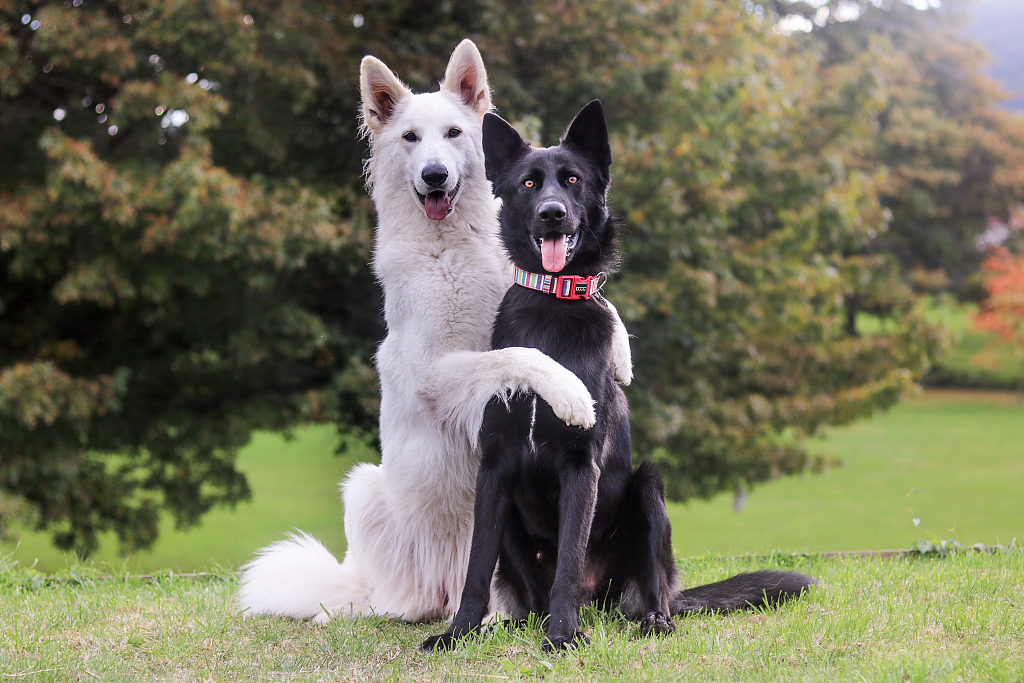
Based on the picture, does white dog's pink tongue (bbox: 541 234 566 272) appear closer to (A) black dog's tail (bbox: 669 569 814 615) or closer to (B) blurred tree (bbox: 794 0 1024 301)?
(A) black dog's tail (bbox: 669 569 814 615)

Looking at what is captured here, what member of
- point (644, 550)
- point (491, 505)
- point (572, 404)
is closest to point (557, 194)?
point (572, 404)

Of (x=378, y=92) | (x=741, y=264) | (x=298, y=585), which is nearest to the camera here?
(x=378, y=92)

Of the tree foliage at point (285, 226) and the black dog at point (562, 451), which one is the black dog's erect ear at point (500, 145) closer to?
the black dog at point (562, 451)

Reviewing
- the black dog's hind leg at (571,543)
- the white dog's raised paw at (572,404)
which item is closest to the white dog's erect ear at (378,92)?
the white dog's raised paw at (572,404)

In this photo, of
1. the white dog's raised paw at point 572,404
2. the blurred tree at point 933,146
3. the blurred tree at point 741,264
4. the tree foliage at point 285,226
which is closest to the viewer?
the white dog's raised paw at point 572,404

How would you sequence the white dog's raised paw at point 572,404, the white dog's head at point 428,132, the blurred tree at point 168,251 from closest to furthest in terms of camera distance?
the white dog's raised paw at point 572,404 < the white dog's head at point 428,132 < the blurred tree at point 168,251

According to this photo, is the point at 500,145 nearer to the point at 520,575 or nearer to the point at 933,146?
the point at 520,575

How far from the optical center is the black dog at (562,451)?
2770 mm

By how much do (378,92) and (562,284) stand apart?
4.19ft

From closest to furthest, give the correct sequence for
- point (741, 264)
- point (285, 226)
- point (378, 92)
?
1. point (378, 92)
2. point (285, 226)
3. point (741, 264)

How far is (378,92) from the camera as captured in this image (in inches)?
137

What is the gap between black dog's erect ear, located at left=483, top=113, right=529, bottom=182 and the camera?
299 cm

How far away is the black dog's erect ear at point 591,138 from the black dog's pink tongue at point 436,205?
56 centimetres

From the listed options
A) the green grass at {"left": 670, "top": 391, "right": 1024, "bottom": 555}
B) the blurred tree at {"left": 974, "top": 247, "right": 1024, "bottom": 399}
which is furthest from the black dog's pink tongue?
the blurred tree at {"left": 974, "top": 247, "right": 1024, "bottom": 399}
